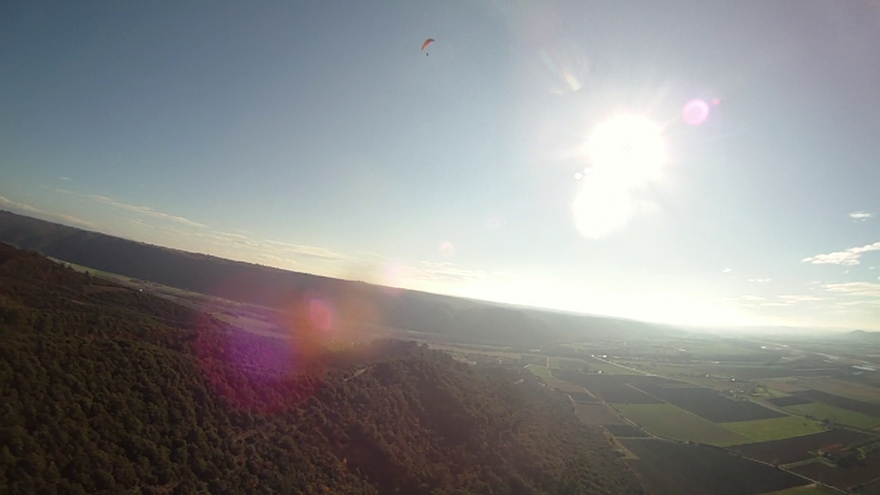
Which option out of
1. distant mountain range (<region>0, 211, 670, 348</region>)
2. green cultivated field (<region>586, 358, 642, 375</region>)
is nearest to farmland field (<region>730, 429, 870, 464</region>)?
green cultivated field (<region>586, 358, 642, 375</region>)

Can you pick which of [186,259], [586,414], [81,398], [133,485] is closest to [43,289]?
[81,398]

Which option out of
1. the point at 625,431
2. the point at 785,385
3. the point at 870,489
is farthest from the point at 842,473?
the point at 785,385

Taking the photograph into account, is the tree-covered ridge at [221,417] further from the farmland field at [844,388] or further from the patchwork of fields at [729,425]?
the farmland field at [844,388]

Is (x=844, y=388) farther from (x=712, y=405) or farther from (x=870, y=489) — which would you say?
(x=870, y=489)

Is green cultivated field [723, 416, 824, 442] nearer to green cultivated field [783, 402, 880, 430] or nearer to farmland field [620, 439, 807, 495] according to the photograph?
green cultivated field [783, 402, 880, 430]

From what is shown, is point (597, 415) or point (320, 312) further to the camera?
point (320, 312)

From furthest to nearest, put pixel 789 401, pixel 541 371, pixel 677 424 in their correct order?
1. pixel 541 371
2. pixel 789 401
3. pixel 677 424
